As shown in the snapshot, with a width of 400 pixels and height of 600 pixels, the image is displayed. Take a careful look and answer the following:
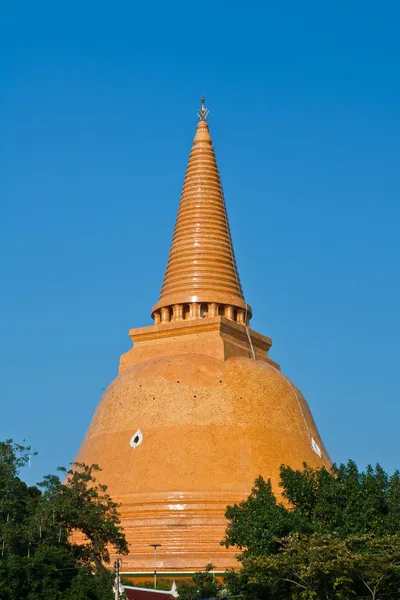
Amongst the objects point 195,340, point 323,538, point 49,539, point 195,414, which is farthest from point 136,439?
point 323,538

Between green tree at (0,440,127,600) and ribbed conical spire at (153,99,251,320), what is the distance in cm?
1533

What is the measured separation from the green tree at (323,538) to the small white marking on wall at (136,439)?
27.3 feet

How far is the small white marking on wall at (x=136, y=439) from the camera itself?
39.6 meters

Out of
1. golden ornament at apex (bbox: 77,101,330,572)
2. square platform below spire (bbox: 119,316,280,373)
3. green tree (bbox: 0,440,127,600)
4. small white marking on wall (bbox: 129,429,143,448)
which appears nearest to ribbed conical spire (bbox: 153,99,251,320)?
golden ornament at apex (bbox: 77,101,330,572)

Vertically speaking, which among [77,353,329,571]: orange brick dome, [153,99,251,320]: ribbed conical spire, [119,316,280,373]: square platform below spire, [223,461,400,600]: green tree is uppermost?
[153,99,251,320]: ribbed conical spire

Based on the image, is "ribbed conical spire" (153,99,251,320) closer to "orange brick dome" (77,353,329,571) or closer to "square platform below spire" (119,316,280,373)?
"square platform below spire" (119,316,280,373)

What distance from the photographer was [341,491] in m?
29.5

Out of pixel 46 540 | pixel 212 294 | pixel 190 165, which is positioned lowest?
pixel 46 540

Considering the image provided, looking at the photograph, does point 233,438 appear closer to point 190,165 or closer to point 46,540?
point 46,540

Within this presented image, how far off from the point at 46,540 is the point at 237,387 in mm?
13366

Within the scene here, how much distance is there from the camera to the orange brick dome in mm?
36719

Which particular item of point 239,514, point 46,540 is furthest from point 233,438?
point 46,540

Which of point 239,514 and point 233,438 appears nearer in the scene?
point 239,514

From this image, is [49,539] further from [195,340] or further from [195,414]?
[195,340]
